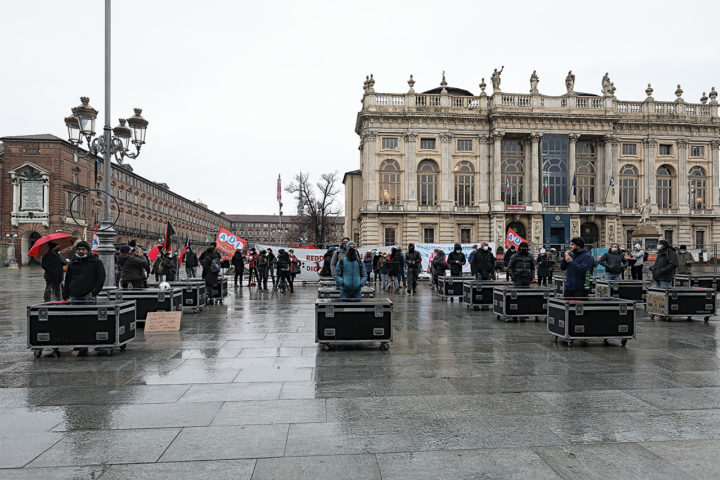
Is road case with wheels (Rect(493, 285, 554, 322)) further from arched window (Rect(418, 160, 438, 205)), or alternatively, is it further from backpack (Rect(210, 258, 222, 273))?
arched window (Rect(418, 160, 438, 205))

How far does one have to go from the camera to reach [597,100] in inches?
2004

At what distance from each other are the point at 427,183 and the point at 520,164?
389 inches

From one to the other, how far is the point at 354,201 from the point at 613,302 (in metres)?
54.0

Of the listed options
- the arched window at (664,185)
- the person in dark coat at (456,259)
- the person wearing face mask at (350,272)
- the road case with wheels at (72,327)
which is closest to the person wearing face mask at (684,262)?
the person in dark coat at (456,259)

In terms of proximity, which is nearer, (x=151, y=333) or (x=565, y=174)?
(x=151, y=333)

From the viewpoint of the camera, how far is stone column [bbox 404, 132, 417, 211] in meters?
49.2

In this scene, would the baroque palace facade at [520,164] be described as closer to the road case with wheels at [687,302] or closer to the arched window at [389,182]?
the arched window at [389,182]

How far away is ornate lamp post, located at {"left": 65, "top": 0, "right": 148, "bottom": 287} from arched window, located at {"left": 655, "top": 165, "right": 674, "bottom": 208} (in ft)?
175

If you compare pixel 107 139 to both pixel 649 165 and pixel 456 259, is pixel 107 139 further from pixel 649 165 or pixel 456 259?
Result: pixel 649 165

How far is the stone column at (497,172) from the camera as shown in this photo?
49375 mm

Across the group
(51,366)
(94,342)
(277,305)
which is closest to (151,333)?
(94,342)

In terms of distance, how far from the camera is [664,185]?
5325 cm

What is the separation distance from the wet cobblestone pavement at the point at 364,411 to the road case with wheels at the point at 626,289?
5534 mm

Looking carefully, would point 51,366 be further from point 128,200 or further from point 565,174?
point 128,200
